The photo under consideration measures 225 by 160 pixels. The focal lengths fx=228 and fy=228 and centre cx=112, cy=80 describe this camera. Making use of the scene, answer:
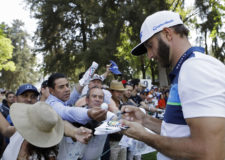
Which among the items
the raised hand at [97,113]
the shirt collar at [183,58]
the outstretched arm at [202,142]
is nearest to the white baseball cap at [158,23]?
the shirt collar at [183,58]

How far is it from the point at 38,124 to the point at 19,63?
1632 inches

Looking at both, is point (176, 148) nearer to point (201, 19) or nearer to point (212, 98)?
point (212, 98)

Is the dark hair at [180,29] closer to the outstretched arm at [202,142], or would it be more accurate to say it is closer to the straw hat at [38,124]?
the outstretched arm at [202,142]

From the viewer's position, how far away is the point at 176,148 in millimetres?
1342

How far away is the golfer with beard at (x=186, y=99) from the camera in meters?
1.22

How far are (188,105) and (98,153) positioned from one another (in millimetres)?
2069

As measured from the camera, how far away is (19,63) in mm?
40406

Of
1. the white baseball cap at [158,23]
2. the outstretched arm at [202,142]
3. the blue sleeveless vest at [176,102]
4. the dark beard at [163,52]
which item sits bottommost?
the outstretched arm at [202,142]

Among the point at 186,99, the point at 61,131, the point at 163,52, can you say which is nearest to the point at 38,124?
the point at 61,131

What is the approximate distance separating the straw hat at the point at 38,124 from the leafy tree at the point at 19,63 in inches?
1414

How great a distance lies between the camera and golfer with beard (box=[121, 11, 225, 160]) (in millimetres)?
1220

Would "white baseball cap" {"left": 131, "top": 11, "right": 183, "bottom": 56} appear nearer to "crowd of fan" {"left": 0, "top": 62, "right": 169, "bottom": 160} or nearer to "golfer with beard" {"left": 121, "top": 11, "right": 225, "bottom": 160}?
"golfer with beard" {"left": 121, "top": 11, "right": 225, "bottom": 160}

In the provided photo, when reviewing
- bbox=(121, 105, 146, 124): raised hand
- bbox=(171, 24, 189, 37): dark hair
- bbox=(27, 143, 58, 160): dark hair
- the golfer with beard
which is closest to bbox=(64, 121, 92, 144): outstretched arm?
bbox=(27, 143, 58, 160): dark hair

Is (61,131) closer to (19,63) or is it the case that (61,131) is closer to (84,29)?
(84,29)
